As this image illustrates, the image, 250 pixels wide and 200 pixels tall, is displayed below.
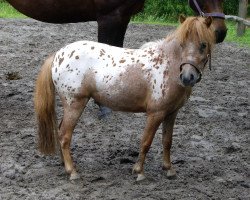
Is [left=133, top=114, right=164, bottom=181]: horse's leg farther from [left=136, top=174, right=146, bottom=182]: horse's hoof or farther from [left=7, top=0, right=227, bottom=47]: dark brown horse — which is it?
[left=7, top=0, right=227, bottom=47]: dark brown horse

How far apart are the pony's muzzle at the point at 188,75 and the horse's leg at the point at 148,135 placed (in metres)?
0.30

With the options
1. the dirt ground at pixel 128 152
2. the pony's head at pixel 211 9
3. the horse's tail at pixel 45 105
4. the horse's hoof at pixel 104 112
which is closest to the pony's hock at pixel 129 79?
the horse's tail at pixel 45 105

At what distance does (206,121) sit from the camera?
16.3 ft

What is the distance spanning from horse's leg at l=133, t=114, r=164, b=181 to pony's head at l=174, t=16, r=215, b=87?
31 cm

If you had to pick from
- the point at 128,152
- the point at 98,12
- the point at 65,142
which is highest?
the point at 98,12

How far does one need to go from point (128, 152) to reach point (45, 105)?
83 cm

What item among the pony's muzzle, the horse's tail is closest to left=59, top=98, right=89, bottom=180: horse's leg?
the horse's tail

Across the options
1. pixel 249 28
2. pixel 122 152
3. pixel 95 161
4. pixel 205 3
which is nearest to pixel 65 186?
pixel 95 161

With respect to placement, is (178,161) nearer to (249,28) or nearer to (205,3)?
(205,3)

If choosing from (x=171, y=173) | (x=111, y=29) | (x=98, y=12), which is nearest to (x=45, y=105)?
(x=171, y=173)

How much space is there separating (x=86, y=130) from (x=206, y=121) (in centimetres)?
117

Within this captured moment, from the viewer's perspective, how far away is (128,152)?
4008 millimetres

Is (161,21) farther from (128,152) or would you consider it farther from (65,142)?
(65,142)

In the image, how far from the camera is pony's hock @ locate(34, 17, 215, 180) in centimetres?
321
